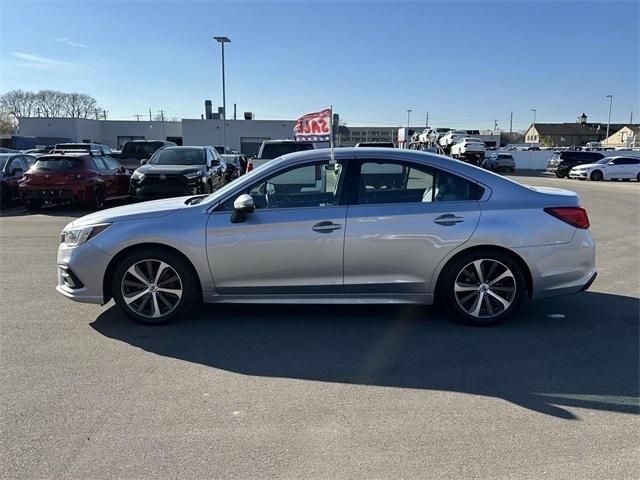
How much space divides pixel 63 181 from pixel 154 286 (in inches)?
397

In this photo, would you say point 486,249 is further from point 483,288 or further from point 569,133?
point 569,133

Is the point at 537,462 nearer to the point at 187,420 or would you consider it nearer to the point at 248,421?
the point at 248,421

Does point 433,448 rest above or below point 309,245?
below

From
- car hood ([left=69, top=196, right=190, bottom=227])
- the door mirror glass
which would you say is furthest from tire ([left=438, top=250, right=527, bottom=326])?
car hood ([left=69, top=196, right=190, bottom=227])

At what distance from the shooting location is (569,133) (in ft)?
403

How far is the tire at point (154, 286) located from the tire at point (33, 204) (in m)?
10.5

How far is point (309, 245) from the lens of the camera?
4656mm

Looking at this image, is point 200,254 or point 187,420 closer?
point 187,420

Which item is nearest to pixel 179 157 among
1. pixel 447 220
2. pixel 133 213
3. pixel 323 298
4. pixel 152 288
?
pixel 133 213

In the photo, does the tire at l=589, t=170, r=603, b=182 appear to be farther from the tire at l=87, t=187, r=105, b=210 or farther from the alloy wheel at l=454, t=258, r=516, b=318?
the alloy wheel at l=454, t=258, r=516, b=318

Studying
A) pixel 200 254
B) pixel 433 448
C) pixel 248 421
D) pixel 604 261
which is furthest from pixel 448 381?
pixel 604 261

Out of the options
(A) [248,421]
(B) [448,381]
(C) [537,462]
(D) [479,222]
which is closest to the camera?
(C) [537,462]

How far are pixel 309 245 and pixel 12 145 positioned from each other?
50.4 meters

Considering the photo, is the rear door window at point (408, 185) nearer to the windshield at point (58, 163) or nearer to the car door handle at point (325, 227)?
the car door handle at point (325, 227)
